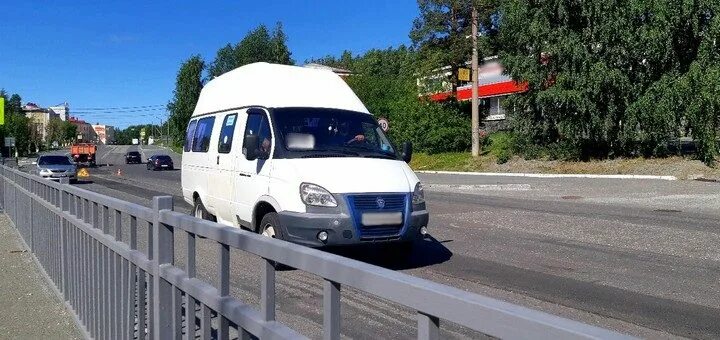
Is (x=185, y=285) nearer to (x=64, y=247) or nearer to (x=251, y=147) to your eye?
(x=64, y=247)


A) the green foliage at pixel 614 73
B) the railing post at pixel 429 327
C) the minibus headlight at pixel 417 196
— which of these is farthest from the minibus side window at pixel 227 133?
the green foliage at pixel 614 73

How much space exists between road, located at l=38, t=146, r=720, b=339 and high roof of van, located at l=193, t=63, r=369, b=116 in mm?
2084

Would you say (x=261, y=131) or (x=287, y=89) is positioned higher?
(x=287, y=89)

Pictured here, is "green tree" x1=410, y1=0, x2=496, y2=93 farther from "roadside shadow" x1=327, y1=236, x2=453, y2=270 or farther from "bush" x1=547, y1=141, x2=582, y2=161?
"roadside shadow" x1=327, y1=236, x2=453, y2=270

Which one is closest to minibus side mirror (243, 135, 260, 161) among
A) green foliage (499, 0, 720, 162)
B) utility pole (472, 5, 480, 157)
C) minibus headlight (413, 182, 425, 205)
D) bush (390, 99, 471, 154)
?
minibus headlight (413, 182, 425, 205)

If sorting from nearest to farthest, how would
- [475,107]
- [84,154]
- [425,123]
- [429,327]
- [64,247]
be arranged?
[429,327]
[64,247]
[475,107]
[425,123]
[84,154]

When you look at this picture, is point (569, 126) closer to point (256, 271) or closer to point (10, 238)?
point (10, 238)

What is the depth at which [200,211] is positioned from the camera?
421 inches

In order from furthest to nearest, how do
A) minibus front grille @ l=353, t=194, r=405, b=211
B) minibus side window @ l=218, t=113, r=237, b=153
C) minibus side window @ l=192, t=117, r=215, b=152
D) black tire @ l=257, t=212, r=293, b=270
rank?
minibus side window @ l=192, t=117, r=215, b=152
minibus side window @ l=218, t=113, r=237, b=153
black tire @ l=257, t=212, r=293, b=270
minibus front grille @ l=353, t=194, r=405, b=211

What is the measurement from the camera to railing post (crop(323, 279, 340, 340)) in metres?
2.04

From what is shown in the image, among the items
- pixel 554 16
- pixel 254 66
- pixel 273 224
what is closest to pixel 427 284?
pixel 273 224

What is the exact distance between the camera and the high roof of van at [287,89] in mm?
8906

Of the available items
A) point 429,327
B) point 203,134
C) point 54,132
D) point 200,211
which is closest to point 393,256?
point 200,211

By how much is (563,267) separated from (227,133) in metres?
4.87
